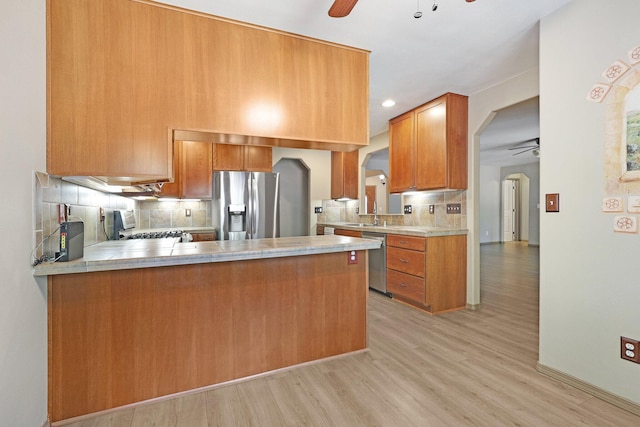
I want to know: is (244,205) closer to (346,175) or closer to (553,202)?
(346,175)

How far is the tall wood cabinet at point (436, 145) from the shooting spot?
341 cm

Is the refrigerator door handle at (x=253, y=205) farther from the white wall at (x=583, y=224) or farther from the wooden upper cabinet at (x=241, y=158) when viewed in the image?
the white wall at (x=583, y=224)

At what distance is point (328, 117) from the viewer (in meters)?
2.26

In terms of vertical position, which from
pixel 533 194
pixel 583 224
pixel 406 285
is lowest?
pixel 406 285

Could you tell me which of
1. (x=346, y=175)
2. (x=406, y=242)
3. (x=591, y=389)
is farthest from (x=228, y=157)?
(x=591, y=389)

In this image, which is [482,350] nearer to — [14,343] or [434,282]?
[434,282]

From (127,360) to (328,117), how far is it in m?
2.05

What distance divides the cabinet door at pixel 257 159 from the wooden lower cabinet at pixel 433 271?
88.2 inches

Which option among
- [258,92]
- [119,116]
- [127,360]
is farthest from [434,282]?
[119,116]

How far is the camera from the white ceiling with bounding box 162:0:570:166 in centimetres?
193

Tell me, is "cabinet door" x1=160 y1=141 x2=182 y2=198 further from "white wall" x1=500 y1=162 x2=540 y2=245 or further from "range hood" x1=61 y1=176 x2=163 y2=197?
"white wall" x1=500 y1=162 x2=540 y2=245

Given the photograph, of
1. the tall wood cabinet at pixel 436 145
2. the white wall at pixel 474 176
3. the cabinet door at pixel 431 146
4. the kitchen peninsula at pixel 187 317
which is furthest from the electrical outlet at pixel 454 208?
the kitchen peninsula at pixel 187 317

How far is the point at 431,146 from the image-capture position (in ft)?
11.7

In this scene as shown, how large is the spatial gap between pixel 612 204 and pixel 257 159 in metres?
3.90
